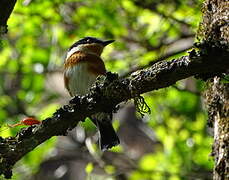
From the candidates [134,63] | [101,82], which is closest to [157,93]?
[134,63]

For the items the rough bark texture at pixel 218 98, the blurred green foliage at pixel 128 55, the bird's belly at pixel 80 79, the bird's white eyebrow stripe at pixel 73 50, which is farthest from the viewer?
the blurred green foliage at pixel 128 55

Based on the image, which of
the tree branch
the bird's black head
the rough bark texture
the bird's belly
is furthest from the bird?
the tree branch

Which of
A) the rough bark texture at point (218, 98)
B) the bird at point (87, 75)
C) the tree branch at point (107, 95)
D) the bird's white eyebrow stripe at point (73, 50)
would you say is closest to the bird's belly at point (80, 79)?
the bird at point (87, 75)

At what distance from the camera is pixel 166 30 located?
6.14 metres

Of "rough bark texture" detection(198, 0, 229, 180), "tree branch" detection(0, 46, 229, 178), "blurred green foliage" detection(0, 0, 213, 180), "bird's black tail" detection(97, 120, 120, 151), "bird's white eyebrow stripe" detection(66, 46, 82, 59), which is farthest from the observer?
"blurred green foliage" detection(0, 0, 213, 180)

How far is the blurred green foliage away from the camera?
Result: 19.6 ft

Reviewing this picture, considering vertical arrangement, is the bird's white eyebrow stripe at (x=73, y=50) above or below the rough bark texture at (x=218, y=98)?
above

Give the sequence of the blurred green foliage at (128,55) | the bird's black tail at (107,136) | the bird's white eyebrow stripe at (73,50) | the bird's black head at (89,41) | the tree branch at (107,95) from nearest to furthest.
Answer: the tree branch at (107,95) → the bird's black tail at (107,136) → the bird's white eyebrow stripe at (73,50) → the bird's black head at (89,41) → the blurred green foliage at (128,55)

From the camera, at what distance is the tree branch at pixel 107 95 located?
241 centimetres

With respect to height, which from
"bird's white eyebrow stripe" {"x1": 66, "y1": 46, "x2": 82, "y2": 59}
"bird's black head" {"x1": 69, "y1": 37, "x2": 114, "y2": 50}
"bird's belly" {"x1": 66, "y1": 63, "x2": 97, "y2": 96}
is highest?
"bird's black head" {"x1": 69, "y1": 37, "x2": 114, "y2": 50}

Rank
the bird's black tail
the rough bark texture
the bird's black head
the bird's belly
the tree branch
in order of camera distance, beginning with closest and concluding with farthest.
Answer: the tree branch, the rough bark texture, the bird's black tail, the bird's belly, the bird's black head

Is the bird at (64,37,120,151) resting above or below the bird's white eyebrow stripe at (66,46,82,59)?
below

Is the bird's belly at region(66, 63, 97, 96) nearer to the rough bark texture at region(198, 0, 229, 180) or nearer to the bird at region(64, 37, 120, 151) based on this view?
the bird at region(64, 37, 120, 151)

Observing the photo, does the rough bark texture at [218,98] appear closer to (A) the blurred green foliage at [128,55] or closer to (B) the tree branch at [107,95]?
(B) the tree branch at [107,95]
